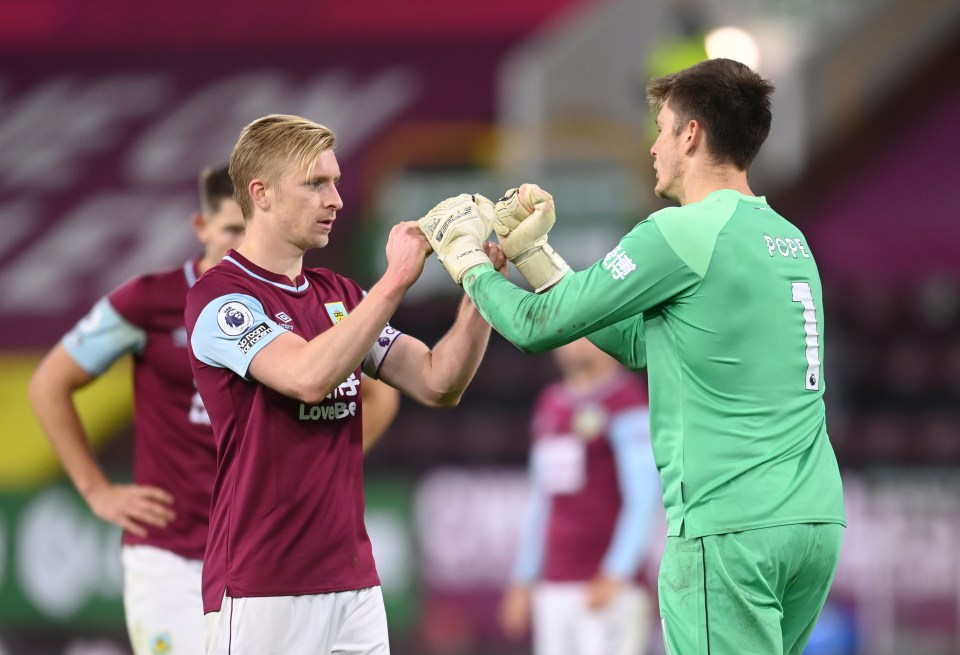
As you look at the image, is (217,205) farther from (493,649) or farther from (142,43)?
(142,43)

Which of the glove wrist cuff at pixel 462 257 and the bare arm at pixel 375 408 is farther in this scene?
the bare arm at pixel 375 408

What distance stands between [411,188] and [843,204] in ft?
15.6

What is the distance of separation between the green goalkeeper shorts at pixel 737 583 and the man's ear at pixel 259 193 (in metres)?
1.55

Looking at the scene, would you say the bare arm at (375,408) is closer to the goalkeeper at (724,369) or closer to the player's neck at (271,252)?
the player's neck at (271,252)

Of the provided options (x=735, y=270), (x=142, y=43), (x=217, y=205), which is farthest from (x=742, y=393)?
(x=142, y=43)

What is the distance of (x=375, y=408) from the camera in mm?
5414

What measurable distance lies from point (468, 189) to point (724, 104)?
11734 millimetres

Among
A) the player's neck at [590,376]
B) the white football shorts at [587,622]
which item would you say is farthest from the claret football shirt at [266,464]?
the player's neck at [590,376]

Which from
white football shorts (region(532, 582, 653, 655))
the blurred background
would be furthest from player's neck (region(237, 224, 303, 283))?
the blurred background

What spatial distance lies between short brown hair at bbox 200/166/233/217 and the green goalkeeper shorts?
2.51m

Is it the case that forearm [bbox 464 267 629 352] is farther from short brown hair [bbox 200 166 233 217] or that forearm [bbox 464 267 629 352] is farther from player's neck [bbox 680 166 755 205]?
short brown hair [bbox 200 166 233 217]

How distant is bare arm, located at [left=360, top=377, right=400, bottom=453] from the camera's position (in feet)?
17.6

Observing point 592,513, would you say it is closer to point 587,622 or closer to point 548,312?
point 587,622

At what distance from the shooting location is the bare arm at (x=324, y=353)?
3875 millimetres
